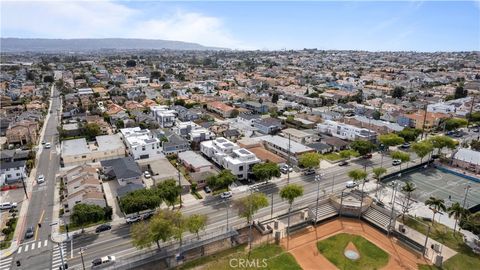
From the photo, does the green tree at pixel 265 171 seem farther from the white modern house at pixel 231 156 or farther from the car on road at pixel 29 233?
the car on road at pixel 29 233

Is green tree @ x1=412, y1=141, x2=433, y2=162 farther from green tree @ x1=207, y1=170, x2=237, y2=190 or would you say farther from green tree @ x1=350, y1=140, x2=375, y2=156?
green tree @ x1=207, y1=170, x2=237, y2=190

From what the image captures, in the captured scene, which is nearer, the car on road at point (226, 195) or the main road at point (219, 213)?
the main road at point (219, 213)

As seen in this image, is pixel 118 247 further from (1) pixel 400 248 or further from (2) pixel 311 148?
(2) pixel 311 148

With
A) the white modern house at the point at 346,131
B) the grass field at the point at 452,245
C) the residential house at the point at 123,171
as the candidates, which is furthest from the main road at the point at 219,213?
the grass field at the point at 452,245

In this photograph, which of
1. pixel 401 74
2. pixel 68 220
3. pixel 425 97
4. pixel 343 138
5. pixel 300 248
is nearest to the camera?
pixel 300 248

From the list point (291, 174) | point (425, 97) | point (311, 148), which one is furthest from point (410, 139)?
point (425, 97)

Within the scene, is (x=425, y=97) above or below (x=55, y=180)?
above

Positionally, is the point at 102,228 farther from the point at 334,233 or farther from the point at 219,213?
the point at 334,233
